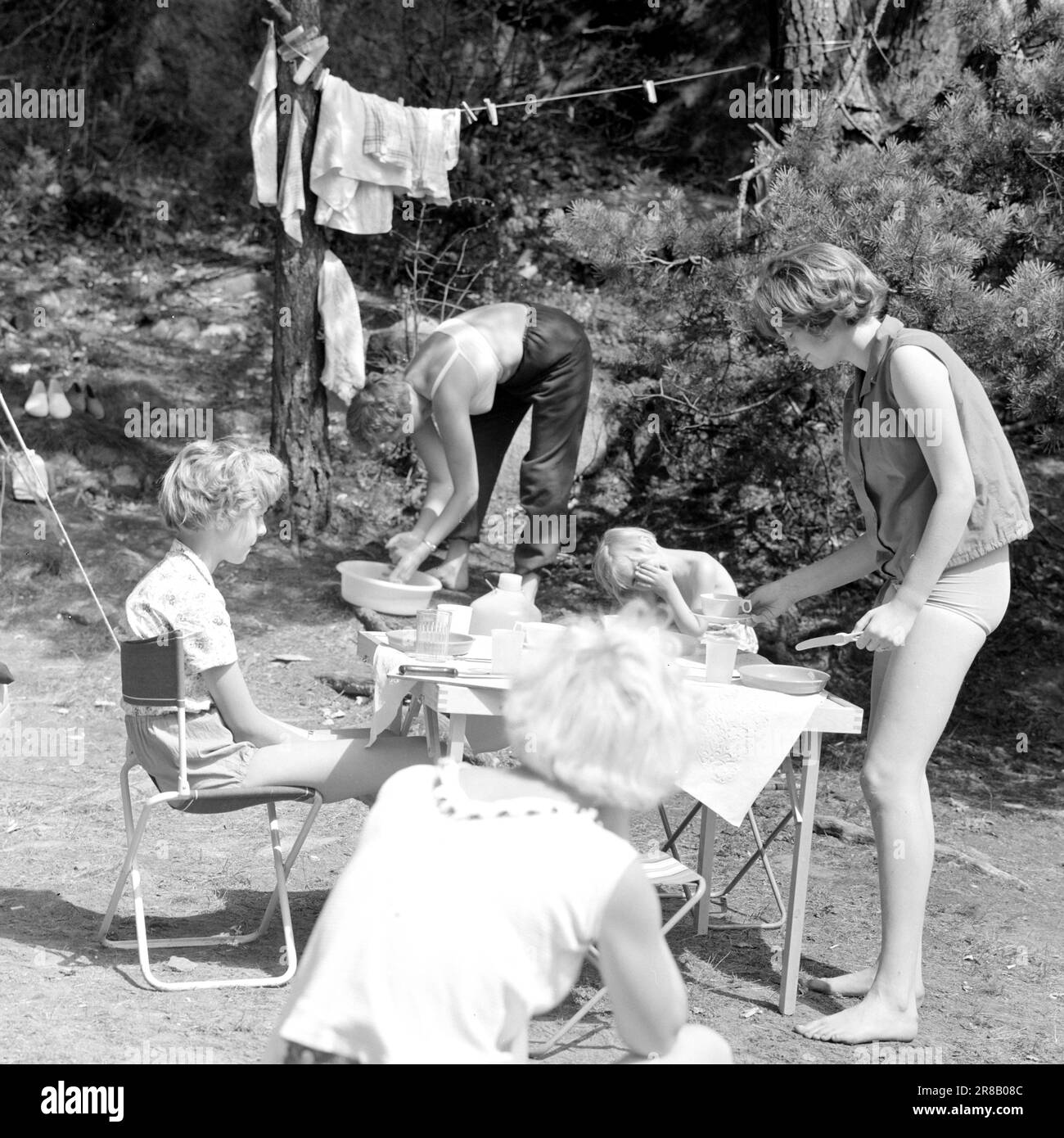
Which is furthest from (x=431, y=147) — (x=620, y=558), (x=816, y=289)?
(x=816, y=289)

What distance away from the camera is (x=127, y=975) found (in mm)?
2848

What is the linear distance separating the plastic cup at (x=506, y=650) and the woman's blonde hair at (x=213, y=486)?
0.54 metres

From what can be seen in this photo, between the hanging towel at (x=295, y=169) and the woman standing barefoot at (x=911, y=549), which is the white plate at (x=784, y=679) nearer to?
the woman standing barefoot at (x=911, y=549)

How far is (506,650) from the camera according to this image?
274 cm

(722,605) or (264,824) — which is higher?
(722,605)

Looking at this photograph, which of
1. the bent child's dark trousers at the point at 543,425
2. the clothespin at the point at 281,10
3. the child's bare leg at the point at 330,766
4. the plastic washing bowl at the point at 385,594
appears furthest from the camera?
the clothespin at the point at 281,10

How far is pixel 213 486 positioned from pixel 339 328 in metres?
3.89

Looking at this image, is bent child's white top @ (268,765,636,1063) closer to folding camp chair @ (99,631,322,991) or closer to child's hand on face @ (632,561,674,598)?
folding camp chair @ (99,631,322,991)

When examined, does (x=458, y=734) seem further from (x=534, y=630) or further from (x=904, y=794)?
(x=904, y=794)

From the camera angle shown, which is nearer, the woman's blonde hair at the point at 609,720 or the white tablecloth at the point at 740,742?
the woman's blonde hair at the point at 609,720

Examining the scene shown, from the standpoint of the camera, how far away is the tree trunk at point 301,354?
6.33 meters

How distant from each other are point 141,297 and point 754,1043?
7.26 m

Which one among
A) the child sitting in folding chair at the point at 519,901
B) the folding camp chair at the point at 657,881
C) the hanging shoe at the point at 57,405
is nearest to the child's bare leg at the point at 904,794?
the folding camp chair at the point at 657,881
